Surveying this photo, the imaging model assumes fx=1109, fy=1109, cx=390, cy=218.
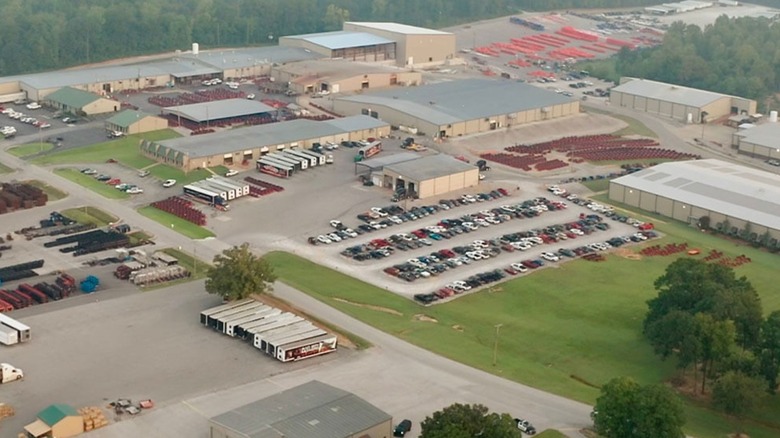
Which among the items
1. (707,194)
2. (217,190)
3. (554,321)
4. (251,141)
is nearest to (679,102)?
(707,194)

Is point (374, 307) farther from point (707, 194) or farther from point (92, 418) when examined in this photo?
point (707, 194)

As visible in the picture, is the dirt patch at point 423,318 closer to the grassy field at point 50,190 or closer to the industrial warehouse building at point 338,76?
the grassy field at point 50,190

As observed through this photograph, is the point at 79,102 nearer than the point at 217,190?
No

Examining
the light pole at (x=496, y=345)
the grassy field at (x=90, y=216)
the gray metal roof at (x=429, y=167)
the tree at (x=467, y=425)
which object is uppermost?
the tree at (x=467, y=425)

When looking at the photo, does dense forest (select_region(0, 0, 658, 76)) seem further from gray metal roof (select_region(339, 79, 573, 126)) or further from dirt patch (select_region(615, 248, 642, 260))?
dirt patch (select_region(615, 248, 642, 260))

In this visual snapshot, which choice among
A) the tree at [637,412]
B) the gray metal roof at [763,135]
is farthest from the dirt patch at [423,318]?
the gray metal roof at [763,135]

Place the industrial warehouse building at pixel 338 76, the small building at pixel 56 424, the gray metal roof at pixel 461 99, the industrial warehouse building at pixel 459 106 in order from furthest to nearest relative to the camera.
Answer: the industrial warehouse building at pixel 338 76 < the gray metal roof at pixel 461 99 < the industrial warehouse building at pixel 459 106 < the small building at pixel 56 424

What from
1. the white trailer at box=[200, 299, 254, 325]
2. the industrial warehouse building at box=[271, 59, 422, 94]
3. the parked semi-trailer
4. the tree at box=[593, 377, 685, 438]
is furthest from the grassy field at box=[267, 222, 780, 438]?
the industrial warehouse building at box=[271, 59, 422, 94]
